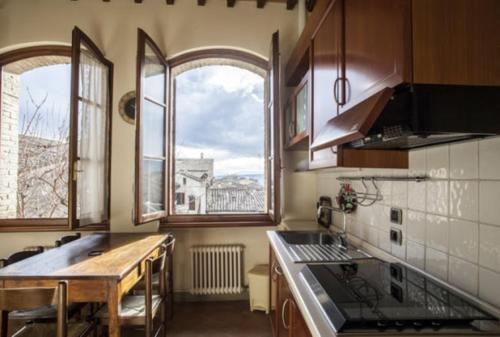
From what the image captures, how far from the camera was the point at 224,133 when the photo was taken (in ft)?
10.4

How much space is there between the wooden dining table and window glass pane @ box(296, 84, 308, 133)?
4.86 feet

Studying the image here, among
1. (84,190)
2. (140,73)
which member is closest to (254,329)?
(84,190)

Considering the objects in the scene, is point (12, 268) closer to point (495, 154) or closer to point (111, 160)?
point (111, 160)

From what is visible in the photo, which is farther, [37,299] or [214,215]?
[214,215]

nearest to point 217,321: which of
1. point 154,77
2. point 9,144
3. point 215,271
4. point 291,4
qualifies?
point 215,271

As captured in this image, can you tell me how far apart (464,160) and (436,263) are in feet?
1.49

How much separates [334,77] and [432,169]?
62 cm

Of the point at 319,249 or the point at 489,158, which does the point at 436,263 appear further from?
the point at 319,249

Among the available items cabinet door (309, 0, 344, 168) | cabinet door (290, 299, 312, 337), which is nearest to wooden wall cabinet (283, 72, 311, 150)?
cabinet door (309, 0, 344, 168)

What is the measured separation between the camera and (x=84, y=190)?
249 cm

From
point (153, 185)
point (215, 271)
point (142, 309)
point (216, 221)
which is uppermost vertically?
point (153, 185)

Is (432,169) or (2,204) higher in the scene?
(432,169)

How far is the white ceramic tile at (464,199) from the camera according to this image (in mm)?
982

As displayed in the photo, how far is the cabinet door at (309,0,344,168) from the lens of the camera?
1.36 meters
